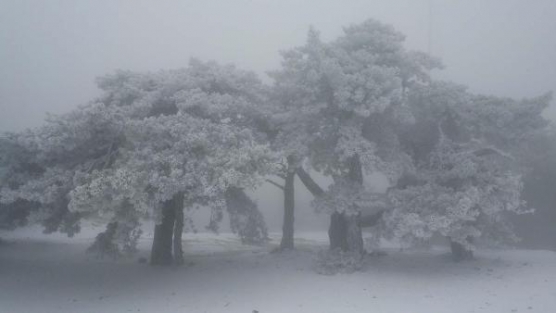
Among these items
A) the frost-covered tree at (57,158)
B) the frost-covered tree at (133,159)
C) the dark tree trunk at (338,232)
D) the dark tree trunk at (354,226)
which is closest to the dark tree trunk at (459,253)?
the dark tree trunk at (354,226)

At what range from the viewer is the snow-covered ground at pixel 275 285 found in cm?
1012

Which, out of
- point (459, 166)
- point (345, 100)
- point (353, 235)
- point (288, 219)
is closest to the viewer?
point (345, 100)

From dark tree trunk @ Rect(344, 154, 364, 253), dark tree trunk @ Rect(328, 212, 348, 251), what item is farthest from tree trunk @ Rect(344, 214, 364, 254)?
dark tree trunk @ Rect(328, 212, 348, 251)

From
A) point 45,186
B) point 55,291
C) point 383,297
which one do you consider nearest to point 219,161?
point 45,186

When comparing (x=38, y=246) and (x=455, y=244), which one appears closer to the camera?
(x=455, y=244)

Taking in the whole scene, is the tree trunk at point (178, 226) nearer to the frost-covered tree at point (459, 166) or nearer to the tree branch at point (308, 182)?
the tree branch at point (308, 182)

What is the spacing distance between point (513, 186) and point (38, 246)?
55.3ft

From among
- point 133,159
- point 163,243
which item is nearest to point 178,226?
point 163,243

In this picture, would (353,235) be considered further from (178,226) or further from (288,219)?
(178,226)

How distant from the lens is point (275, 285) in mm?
11969

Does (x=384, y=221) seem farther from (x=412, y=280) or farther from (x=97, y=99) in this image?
(x=97, y=99)

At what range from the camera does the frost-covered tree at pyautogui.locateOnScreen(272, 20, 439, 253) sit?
1221cm

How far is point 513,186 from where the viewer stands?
476 inches

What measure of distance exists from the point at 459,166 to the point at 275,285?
6031 millimetres
